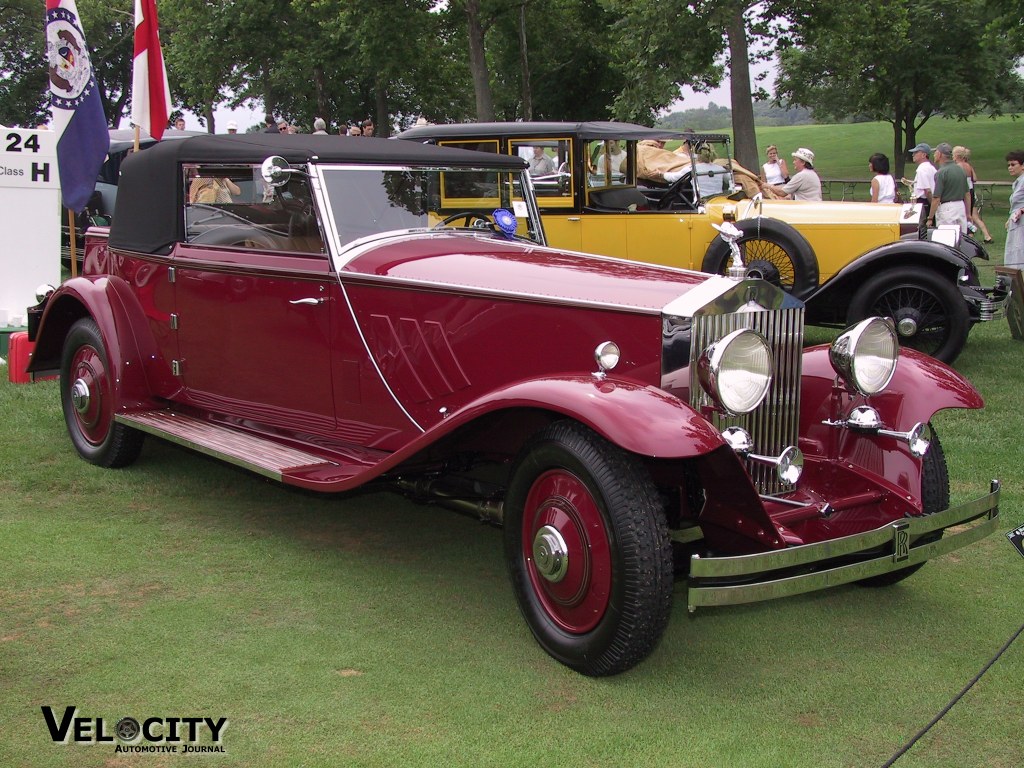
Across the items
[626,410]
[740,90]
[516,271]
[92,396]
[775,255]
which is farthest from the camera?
[740,90]

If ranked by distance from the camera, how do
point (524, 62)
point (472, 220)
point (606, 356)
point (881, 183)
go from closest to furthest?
1. point (606, 356)
2. point (472, 220)
3. point (881, 183)
4. point (524, 62)

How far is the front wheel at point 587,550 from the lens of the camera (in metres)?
3.05

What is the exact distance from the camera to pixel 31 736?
113 inches

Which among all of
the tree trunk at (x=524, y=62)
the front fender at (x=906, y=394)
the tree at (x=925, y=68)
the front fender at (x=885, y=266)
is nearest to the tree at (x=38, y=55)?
the tree trunk at (x=524, y=62)

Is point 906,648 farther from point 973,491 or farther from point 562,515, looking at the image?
point 973,491

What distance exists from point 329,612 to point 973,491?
3349 millimetres

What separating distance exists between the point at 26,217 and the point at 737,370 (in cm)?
787

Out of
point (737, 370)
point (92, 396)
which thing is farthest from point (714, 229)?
point (737, 370)

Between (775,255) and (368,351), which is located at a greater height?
(775,255)

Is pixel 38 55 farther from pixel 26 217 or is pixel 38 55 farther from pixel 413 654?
pixel 413 654

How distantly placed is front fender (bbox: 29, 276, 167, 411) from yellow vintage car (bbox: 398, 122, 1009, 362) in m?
4.44

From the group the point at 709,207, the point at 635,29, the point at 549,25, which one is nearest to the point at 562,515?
the point at 709,207

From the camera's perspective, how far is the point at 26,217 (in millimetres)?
9078

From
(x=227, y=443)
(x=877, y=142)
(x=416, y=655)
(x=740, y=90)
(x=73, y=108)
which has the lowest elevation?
(x=416, y=655)
